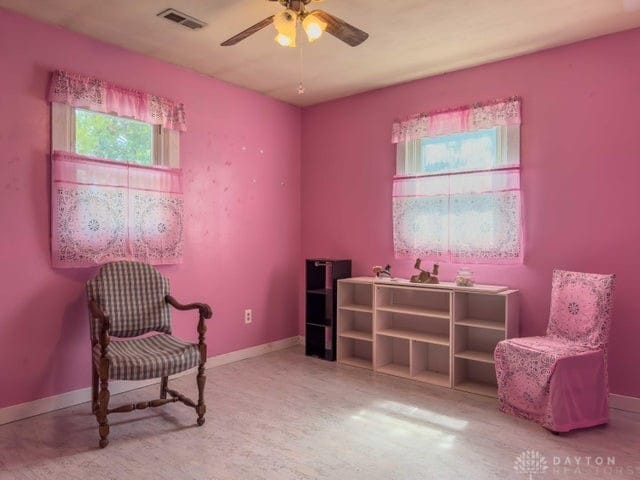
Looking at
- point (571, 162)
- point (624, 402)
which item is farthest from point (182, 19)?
point (624, 402)

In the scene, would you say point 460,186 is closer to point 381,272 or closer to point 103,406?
point 381,272

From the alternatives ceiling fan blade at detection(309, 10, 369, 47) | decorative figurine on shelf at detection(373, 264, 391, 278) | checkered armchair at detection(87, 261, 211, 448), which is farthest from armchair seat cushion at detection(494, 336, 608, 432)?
ceiling fan blade at detection(309, 10, 369, 47)

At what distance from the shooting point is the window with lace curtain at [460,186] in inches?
133

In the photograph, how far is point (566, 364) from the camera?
257 cm

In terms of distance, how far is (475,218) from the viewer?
352 centimetres

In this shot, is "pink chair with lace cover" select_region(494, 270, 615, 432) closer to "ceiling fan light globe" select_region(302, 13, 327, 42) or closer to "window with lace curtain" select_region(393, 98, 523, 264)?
"window with lace curtain" select_region(393, 98, 523, 264)

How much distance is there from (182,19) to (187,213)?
1447 mm

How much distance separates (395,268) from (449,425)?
61.7 inches

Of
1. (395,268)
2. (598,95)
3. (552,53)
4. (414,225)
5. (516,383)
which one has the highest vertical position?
(552,53)

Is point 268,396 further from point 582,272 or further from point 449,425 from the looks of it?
point 582,272

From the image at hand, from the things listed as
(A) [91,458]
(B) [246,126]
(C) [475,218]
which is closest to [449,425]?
(C) [475,218]

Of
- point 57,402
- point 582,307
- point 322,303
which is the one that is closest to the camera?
point 582,307

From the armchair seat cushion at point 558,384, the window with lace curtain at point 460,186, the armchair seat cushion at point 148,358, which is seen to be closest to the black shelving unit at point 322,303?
the window with lace curtain at point 460,186

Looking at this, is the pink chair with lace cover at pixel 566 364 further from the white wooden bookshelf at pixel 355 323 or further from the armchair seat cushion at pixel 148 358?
the armchair seat cushion at pixel 148 358
